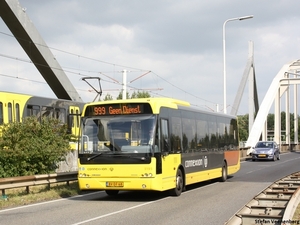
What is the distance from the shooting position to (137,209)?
12734 mm

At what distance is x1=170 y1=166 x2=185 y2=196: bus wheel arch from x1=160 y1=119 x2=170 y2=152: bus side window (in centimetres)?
119

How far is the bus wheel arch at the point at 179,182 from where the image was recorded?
15.8 metres

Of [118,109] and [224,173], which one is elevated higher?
[118,109]

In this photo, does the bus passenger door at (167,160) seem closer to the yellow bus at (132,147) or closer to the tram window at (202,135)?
the yellow bus at (132,147)

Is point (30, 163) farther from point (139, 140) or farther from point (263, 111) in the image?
point (263, 111)

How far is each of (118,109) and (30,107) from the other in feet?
37.9

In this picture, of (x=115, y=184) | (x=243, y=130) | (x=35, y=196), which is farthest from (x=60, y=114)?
(x=243, y=130)

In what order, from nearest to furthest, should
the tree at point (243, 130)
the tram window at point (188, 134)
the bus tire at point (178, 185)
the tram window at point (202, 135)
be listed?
the bus tire at point (178, 185)
the tram window at point (188, 134)
the tram window at point (202, 135)
the tree at point (243, 130)

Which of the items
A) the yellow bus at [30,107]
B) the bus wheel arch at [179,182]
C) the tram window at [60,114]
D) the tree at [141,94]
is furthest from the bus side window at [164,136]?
the tree at [141,94]

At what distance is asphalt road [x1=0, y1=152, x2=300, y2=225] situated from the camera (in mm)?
10828

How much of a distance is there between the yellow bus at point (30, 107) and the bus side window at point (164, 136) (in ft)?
21.5

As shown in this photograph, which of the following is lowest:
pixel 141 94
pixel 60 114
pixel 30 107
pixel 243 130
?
pixel 243 130

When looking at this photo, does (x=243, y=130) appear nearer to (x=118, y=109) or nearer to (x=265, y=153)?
(x=265, y=153)

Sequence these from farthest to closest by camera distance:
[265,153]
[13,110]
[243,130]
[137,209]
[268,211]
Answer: [243,130]
[265,153]
[13,110]
[137,209]
[268,211]
